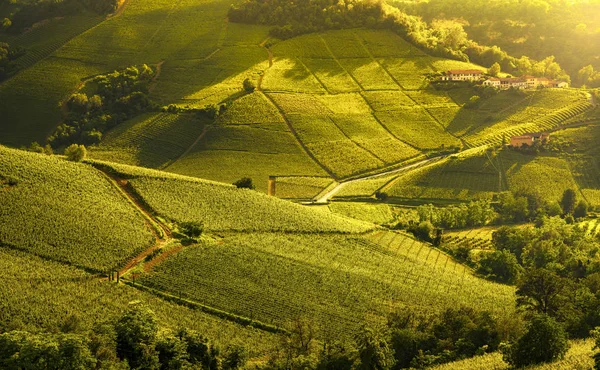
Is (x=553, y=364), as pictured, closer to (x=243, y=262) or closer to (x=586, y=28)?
(x=243, y=262)

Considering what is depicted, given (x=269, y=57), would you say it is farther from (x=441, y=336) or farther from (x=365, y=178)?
(x=441, y=336)

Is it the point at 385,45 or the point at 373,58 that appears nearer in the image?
the point at 373,58

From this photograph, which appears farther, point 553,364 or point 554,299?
point 554,299

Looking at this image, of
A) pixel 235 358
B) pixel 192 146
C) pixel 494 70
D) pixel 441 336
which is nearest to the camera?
pixel 235 358

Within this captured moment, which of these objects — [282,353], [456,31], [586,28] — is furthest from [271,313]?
[586,28]

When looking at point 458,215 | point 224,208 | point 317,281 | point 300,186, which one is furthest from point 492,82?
point 317,281

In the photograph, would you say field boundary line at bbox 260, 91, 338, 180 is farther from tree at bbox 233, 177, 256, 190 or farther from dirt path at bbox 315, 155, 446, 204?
tree at bbox 233, 177, 256, 190

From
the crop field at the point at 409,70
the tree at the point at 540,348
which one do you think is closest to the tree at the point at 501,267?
the tree at the point at 540,348
